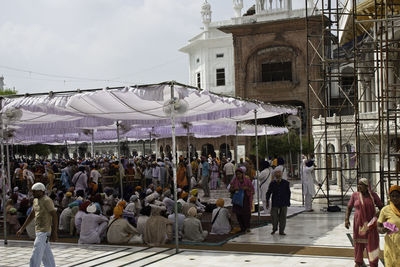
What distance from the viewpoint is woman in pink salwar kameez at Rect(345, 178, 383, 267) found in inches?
276

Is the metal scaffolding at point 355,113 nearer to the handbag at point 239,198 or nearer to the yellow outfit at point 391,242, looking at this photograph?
the handbag at point 239,198

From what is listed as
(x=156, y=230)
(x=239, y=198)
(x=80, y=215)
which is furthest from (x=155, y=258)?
(x=239, y=198)

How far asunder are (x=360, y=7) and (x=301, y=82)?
20.9m

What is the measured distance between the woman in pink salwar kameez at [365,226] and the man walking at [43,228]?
4.02 metres

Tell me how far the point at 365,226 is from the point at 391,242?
1182 millimetres

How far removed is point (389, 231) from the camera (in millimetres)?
5957

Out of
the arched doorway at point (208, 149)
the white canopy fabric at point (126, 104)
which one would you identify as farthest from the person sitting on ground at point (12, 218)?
the arched doorway at point (208, 149)

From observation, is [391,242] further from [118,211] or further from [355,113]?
[355,113]

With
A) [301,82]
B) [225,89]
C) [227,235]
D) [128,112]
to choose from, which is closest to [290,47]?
[301,82]

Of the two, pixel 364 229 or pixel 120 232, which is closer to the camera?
pixel 364 229

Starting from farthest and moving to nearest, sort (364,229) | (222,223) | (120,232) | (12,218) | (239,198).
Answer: (12,218) < (239,198) < (222,223) < (120,232) < (364,229)

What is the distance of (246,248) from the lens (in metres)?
9.44

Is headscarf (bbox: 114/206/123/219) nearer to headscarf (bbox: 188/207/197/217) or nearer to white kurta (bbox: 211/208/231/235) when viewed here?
headscarf (bbox: 188/207/197/217)

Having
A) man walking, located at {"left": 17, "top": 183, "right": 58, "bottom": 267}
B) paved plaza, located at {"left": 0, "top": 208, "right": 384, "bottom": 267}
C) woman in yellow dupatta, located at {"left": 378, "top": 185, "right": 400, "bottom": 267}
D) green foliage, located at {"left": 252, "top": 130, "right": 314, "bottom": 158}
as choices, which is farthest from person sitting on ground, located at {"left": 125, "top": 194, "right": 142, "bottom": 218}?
green foliage, located at {"left": 252, "top": 130, "right": 314, "bottom": 158}
